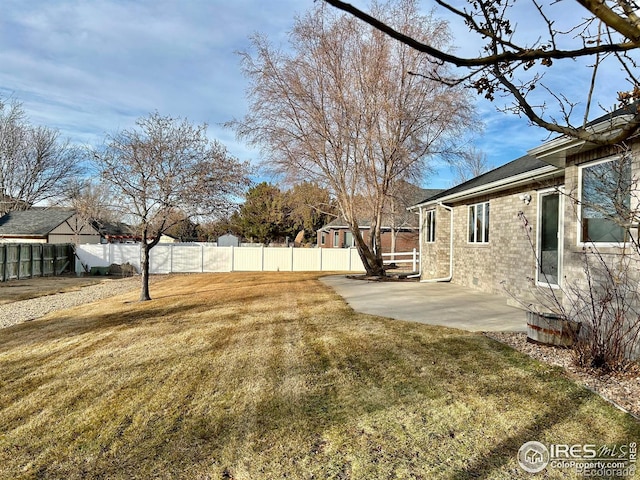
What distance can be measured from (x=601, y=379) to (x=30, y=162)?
36.2 metres

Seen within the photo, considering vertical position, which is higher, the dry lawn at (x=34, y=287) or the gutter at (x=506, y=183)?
the gutter at (x=506, y=183)

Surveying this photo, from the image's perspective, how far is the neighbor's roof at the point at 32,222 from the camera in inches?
953

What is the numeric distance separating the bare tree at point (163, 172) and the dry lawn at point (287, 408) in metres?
5.26

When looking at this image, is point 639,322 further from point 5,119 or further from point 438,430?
point 5,119

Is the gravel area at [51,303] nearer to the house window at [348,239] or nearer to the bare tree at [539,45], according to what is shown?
the bare tree at [539,45]

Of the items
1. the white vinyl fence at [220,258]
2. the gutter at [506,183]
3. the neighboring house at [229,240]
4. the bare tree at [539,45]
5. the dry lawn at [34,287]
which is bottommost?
the dry lawn at [34,287]

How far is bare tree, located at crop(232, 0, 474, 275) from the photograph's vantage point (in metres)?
13.5

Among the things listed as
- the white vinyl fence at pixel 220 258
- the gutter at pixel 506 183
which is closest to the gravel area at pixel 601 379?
the gutter at pixel 506 183

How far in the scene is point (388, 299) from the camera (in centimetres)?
978

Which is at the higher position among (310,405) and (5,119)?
(5,119)

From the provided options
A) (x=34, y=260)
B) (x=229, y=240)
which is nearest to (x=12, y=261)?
(x=34, y=260)

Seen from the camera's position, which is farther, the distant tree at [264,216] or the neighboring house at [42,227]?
the distant tree at [264,216]

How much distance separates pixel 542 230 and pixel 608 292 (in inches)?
151

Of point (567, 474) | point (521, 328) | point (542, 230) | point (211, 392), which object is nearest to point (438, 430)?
point (567, 474)
